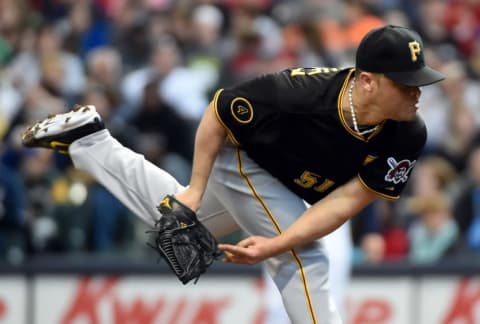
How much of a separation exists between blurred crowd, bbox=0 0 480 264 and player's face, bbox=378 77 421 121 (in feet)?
11.4

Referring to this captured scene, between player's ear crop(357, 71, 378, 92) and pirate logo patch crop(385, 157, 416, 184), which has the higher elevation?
player's ear crop(357, 71, 378, 92)

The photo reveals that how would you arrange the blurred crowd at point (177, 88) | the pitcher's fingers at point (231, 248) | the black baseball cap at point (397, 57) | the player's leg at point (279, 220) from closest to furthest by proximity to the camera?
the black baseball cap at point (397, 57) < the pitcher's fingers at point (231, 248) < the player's leg at point (279, 220) < the blurred crowd at point (177, 88)

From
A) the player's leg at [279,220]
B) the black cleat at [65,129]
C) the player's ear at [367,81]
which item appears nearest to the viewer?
the player's ear at [367,81]

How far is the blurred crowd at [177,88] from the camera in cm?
958

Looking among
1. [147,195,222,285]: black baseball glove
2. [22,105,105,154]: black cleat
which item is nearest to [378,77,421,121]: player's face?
[147,195,222,285]: black baseball glove

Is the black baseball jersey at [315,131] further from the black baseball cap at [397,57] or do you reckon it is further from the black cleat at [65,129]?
the black cleat at [65,129]

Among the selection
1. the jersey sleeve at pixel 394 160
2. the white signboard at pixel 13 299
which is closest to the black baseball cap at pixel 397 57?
the jersey sleeve at pixel 394 160

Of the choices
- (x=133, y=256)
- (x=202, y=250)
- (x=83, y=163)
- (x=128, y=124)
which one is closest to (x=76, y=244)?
(x=133, y=256)

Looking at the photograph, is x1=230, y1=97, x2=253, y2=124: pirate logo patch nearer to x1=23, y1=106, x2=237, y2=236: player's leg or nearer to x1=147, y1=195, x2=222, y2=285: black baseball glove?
x1=147, y1=195, x2=222, y2=285: black baseball glove

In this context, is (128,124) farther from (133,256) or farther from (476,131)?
(476,131)

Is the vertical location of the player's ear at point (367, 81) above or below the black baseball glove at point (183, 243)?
above

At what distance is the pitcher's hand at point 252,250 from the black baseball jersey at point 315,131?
414mm

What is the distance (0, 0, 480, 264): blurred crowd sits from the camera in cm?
958

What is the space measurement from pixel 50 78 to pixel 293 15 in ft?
7.23
